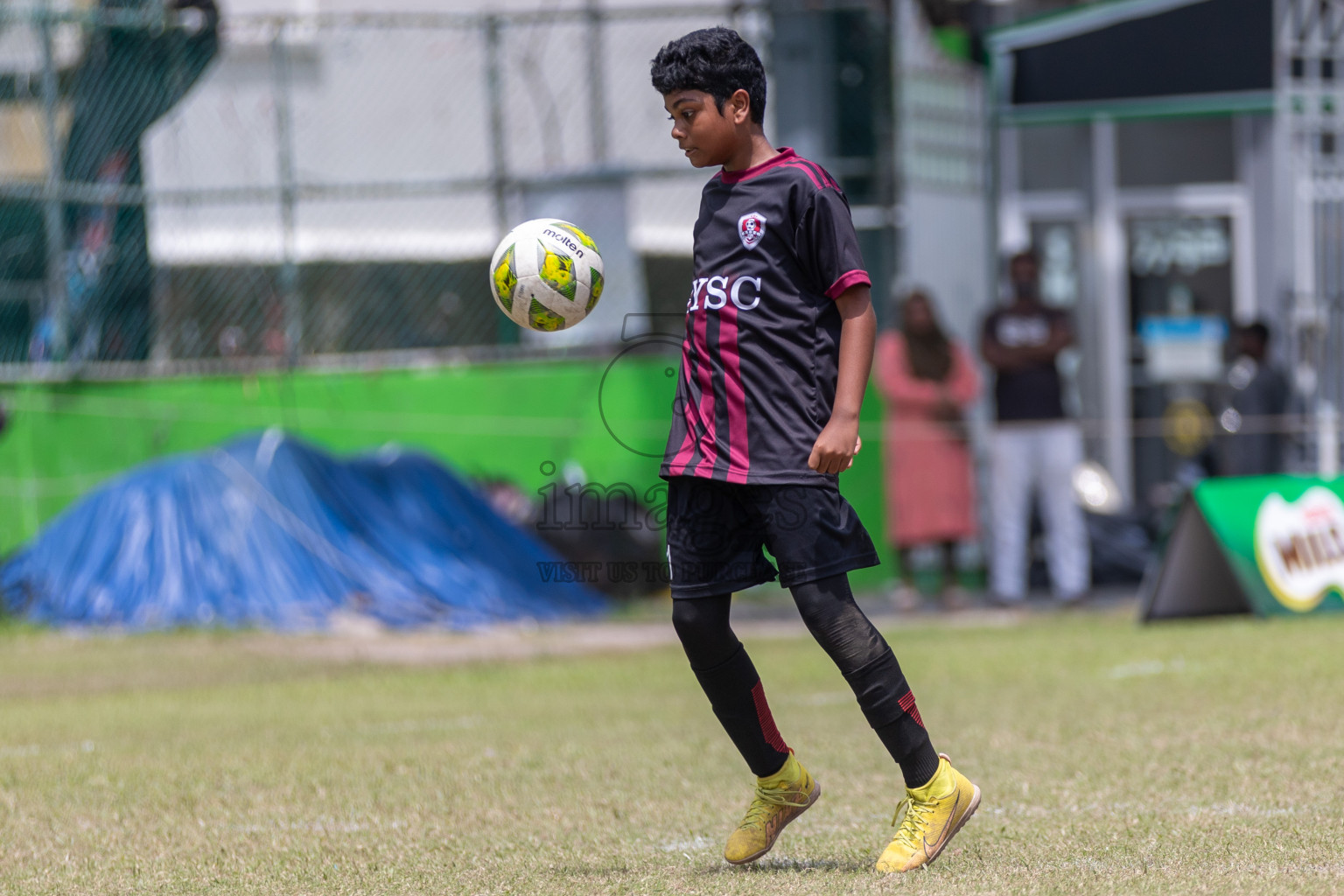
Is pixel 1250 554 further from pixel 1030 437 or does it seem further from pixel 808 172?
pixel 808 172

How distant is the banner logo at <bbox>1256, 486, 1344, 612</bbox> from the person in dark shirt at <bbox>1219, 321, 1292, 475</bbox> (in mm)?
2375

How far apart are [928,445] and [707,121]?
359 inches

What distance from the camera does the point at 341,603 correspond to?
461 inches

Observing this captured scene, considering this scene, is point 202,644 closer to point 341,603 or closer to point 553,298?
point 341,603

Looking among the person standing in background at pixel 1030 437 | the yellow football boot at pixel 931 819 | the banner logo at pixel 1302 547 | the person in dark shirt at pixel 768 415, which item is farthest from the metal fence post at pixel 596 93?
the yellow football boot at pixel 931 819

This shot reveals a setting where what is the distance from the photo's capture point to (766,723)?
15.3 ft

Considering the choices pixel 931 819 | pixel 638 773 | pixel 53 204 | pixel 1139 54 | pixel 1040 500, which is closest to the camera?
pixel 931 819

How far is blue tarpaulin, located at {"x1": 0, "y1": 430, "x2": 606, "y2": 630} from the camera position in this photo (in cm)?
1170

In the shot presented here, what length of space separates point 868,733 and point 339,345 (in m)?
8.36

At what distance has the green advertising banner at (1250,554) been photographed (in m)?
10.6

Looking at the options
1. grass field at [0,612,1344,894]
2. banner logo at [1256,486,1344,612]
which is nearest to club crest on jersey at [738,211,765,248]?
grass field at [0,612,1344,894]

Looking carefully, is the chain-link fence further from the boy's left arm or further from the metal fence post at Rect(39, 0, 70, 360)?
the boy's left arm

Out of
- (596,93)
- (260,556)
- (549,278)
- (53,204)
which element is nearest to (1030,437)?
(596,93)

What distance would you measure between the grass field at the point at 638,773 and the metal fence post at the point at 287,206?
4.41 metres
